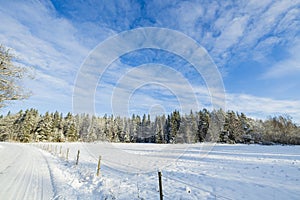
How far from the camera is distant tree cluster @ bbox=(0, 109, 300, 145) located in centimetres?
4750

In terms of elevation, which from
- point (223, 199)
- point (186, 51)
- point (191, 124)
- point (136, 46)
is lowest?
point (223, 199)

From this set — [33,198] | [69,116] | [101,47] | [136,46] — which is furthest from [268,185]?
[69,116]

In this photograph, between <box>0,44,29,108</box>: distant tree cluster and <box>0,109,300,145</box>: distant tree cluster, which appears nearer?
<box>0,44,29,108</box>: distant tree cluster

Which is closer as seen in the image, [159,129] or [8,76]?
[8,76]

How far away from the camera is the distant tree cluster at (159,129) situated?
156ft

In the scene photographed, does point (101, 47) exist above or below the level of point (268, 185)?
above

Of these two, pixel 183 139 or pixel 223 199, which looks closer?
pixel 223 199

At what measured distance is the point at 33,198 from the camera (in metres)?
5.18

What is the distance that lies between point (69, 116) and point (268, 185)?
219ft

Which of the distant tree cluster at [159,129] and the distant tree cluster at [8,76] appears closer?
the distant tree cluster at [8,76]

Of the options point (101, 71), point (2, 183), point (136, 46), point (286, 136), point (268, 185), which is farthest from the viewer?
point (286, 136)

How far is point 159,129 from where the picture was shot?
66.5 meters

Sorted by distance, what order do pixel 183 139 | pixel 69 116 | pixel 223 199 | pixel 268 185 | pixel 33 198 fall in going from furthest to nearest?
pixel 69 116, pixel 183 139, pixel 268 185, pixel 223 199, pixel 33 198

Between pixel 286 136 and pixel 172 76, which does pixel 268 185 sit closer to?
pixel 172 76
